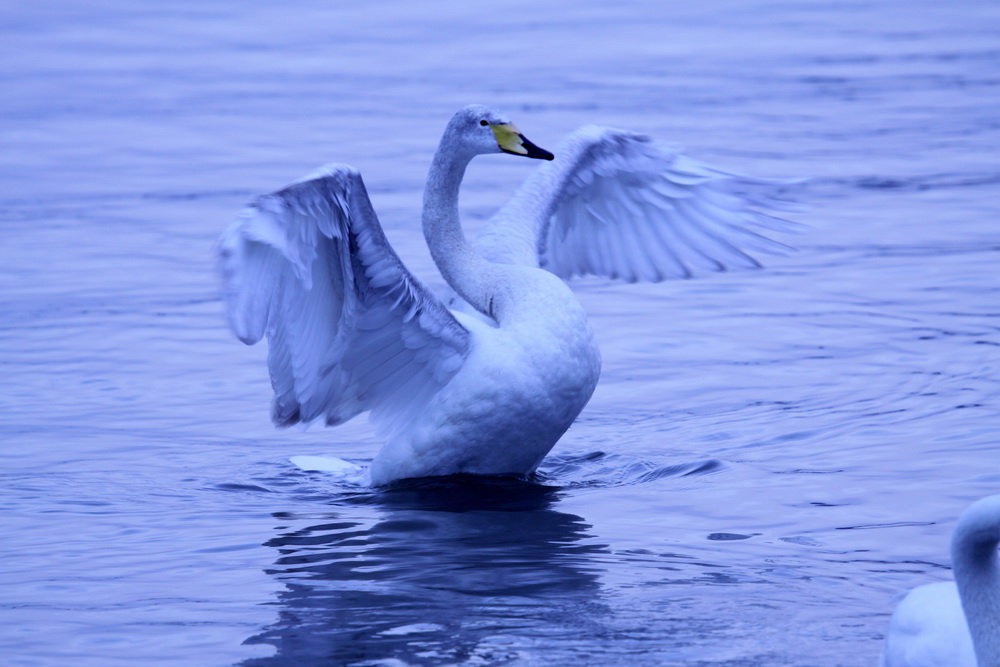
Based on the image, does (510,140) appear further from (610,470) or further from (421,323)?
(610,470)

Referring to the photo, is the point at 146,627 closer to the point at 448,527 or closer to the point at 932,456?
the point at 448,527

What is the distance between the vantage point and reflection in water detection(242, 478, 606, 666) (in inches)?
204

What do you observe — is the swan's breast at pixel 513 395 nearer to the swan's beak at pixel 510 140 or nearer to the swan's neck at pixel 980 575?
the swan's beak at pixel 510 140

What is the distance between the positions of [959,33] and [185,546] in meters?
14.5

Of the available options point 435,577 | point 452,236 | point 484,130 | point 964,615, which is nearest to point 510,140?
point 484,130

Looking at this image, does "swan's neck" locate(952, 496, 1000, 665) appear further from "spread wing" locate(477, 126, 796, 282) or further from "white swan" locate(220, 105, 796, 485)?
"spread wing" locate(477, 126, 796, 282)

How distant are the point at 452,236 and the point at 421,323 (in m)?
0.66

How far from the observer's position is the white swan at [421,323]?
20.0 ft

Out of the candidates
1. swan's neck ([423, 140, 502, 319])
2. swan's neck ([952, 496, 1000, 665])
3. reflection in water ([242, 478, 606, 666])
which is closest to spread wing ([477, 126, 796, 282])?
swan's neck ([423, 140, 502, 319])

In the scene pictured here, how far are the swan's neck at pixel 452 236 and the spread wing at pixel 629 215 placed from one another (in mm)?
425

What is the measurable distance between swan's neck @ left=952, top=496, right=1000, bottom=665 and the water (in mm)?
673

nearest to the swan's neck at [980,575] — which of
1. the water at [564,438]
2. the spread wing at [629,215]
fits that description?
the water at [564,438]

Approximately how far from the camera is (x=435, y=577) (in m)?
5.81

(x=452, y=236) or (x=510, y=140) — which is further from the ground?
(x=510, y=140)
